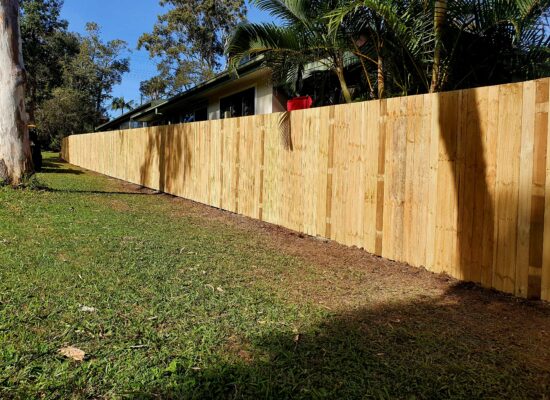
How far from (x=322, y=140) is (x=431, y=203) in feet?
6.83

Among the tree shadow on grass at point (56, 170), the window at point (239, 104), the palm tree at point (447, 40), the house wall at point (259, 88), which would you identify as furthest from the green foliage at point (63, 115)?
the palm tree at point (447, 40)

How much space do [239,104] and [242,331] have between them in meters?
12.1

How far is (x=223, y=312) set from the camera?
3.58 m

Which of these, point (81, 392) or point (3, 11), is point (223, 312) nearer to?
point (81, 392)

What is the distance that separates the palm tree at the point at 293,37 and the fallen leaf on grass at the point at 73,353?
5.58m

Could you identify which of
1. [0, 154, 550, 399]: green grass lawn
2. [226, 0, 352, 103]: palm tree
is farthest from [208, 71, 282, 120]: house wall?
[0, 154, 550, 399]: green grass lawn

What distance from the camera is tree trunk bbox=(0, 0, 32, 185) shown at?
954cm

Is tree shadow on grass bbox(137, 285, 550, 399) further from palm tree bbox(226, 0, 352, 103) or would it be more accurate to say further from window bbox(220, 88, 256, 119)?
window bbox(220, 88, 256, 119)

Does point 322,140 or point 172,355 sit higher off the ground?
point 322,140

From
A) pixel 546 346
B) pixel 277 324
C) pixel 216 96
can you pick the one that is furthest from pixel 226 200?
pixel 216 96

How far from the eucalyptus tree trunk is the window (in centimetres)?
776

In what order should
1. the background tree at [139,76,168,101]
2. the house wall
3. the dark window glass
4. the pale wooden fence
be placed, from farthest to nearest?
the background tree at [139,76,168,101]
the dark window glass
the house wall
the pale wooden fence

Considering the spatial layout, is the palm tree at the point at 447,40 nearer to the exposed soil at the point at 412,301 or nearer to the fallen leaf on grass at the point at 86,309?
the exposed soil at the point at 412,301

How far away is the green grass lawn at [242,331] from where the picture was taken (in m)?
2.53
